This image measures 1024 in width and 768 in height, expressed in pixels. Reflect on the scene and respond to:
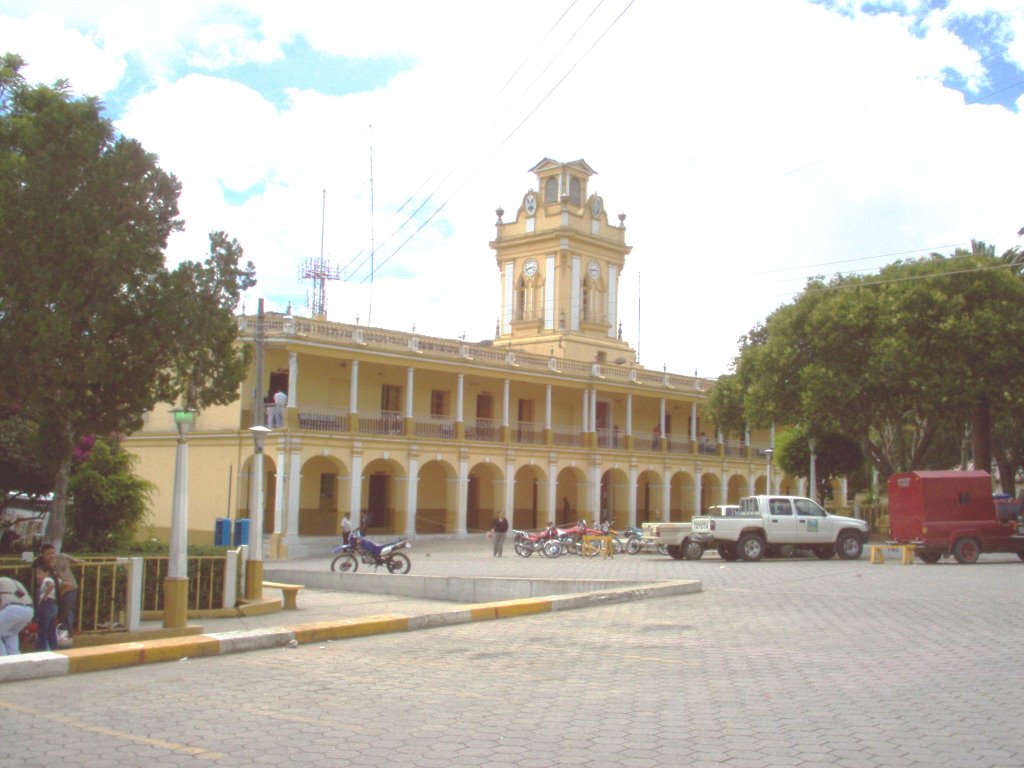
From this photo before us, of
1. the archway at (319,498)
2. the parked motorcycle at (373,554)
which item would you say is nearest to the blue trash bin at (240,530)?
the parked motorcycle at (373,554)

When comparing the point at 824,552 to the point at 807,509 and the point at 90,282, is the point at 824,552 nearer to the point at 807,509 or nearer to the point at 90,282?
the point at 807,509

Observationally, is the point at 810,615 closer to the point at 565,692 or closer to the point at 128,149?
the point at 565,692

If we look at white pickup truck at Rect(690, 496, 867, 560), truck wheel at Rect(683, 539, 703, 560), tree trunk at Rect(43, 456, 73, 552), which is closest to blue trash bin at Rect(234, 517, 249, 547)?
tree trunk at Rect(43, 456, 73, 552)

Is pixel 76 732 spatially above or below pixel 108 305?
below

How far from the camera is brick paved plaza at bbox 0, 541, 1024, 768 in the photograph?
6.61 m

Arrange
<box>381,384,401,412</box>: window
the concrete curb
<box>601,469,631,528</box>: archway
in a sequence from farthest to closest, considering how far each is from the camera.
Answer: <box>601,469,631,528</box>: archway → <box>381,384,401,412</box>: window → the concrete curb

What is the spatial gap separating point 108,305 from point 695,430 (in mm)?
36643

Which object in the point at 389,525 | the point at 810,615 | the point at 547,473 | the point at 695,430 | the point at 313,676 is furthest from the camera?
the point at 695,430

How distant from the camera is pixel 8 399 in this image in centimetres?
1494

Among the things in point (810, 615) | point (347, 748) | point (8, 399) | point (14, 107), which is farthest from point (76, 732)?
point (14, 107)

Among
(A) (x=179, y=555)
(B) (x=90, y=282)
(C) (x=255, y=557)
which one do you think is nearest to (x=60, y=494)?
(C) (x=255, y=557)

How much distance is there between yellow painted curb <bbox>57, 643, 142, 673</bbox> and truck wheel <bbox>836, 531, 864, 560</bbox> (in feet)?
70.2

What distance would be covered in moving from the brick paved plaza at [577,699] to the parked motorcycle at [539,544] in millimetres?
16452

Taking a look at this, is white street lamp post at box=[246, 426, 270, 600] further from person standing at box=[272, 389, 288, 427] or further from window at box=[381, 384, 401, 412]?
window at box=[381, 384, 401, 412]
